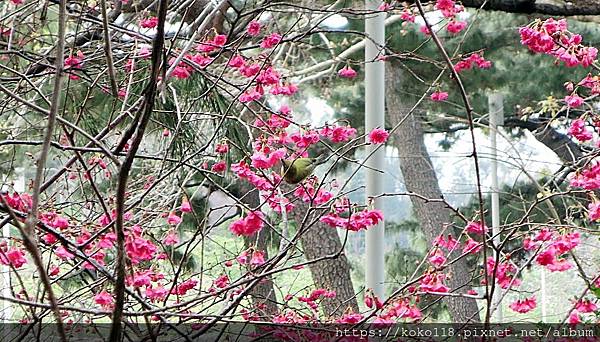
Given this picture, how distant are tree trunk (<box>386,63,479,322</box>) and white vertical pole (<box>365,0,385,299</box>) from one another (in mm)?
1599

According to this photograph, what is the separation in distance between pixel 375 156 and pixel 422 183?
6.31ft

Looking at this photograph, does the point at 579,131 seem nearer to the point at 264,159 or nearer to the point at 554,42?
the point at 554,42

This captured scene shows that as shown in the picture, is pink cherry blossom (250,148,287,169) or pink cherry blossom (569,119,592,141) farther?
pink cherry blossom (569,119,592,141)

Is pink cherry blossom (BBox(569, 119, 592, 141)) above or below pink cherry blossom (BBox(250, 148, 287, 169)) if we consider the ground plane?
above

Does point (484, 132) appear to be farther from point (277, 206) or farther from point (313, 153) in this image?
point (277, 206)

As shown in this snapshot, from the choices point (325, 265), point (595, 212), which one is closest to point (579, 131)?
point (595, 212)

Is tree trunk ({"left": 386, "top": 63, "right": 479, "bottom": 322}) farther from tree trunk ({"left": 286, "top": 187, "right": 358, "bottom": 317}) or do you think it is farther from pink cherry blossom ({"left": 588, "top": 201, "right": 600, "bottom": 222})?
pink cherry blossom ({"left": 588, "top": 201, "right": 600, "bottom": 222})

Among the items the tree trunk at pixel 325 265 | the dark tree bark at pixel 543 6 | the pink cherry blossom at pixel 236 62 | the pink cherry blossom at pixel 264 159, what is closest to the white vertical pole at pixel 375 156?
the dark tree bark at pixel 543 6

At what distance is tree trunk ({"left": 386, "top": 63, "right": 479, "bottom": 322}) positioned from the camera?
151 inches

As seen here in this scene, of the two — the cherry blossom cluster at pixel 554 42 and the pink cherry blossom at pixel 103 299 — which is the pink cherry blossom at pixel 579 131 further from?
the pink cherry blossom at pixel 103 299

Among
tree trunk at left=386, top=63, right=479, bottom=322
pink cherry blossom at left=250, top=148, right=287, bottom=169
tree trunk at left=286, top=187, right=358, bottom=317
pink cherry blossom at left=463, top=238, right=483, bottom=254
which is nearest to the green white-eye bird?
pink cherry blossom at left=250, top=148, right=287, bottom=169

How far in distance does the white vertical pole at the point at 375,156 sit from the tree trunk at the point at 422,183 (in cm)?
160

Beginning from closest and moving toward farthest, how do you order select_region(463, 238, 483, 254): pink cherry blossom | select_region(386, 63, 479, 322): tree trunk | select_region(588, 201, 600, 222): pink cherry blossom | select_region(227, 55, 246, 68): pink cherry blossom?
select_region(463, 238, 483, 254): pink cherry blossom
select_region(588, 201, 600, 222): pink cherry blossom
select_region(227, 55, 246, 68): pink cherry blossom
select_region(386, 63, 479, 322): tree trunk

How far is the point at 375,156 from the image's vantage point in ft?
Answer: 7.22
